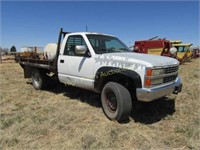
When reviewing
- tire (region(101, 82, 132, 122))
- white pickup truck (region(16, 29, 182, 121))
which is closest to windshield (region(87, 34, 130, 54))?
white pickup truck (region(16, 29, 182, 121))

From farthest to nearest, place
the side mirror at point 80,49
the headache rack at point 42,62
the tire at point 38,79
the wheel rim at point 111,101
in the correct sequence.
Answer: the tire at point 38,79, the headache rack at point 42,62, the side mirror at point 80,49, the wheel rim at point 111,101

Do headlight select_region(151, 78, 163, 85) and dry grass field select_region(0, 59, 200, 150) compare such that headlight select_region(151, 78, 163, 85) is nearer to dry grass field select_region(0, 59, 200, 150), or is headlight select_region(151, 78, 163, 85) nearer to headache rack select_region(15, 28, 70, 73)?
dry grass field select_region(0, 59, 200, 150)

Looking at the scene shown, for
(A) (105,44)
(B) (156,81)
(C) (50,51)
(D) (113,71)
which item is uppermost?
(A) (105,44)

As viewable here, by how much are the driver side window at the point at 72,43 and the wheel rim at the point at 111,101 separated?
1.59 metres

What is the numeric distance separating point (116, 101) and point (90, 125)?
767mm

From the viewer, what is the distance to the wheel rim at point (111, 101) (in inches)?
171

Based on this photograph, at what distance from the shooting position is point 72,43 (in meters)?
5.55

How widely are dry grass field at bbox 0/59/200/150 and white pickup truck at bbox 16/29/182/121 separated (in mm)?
460

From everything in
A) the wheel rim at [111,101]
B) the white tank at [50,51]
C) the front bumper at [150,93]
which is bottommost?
the wheel rim at [111,101]

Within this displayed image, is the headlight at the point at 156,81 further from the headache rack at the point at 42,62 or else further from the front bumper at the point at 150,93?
the headache rack at the point at 42,62

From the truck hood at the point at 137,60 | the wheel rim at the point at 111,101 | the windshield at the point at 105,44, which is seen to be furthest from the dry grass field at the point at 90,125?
the windshield at the point at 105,44

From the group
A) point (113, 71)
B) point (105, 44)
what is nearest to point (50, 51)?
point (105, 44)

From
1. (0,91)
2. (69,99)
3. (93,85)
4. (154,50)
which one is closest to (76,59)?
(93,85)

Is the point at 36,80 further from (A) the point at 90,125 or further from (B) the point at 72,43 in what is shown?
(A) the point at 90,125
